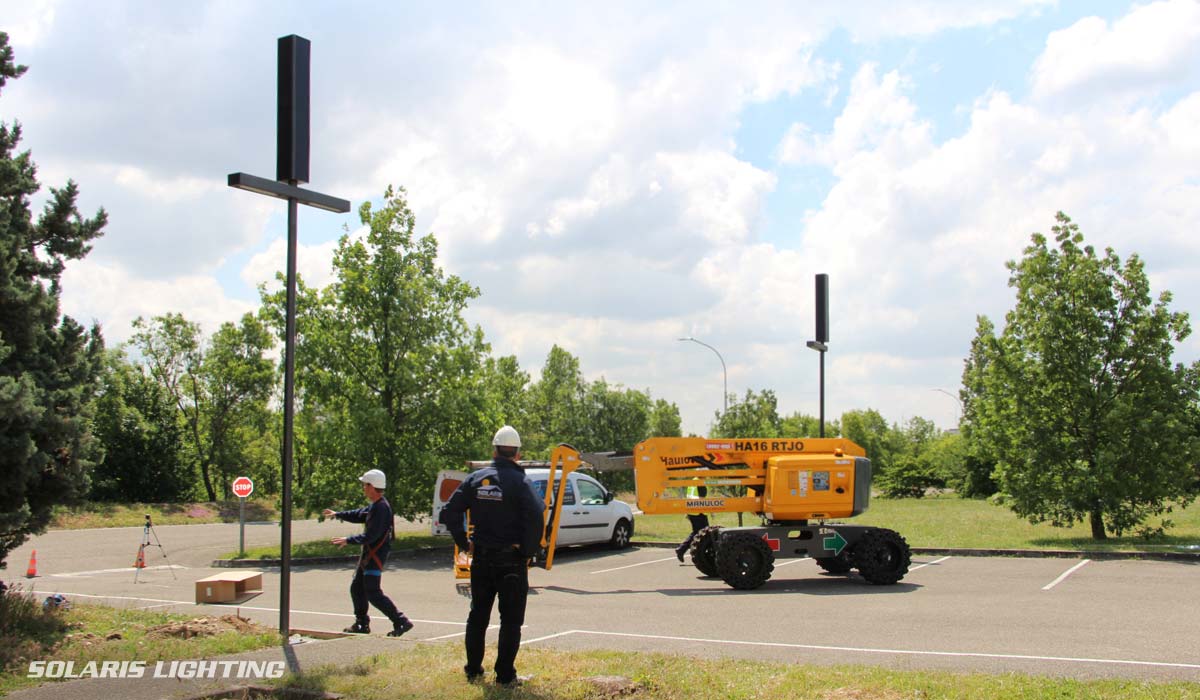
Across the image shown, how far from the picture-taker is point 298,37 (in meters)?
9.34

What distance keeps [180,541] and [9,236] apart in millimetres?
21282

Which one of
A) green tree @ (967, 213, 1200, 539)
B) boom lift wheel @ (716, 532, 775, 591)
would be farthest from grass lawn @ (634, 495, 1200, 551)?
boom lift wheel @ (716, 532, 775, 591)

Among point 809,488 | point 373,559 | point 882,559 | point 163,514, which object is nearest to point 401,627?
point 373,559

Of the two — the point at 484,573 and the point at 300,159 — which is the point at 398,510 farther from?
the point at 484,573

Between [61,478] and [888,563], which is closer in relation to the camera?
[61,478]

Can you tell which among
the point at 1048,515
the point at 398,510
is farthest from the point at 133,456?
the point at 1048,515

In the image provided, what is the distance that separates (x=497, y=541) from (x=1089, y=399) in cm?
1654

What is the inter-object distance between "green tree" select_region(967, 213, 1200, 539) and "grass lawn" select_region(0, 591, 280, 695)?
16.0 meters

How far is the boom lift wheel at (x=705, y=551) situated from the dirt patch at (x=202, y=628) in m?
7.84

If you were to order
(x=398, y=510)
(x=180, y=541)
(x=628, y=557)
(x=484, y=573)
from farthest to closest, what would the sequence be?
(x=180, y=541) < (x=398, y=510) < (x=628, y=557) < (x=484, y=573)

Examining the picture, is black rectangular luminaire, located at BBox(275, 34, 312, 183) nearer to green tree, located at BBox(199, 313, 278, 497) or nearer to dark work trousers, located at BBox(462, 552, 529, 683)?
dark work trousers, located at BBox(462, 552, 529, 683)

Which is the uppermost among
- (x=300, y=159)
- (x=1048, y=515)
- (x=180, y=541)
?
(x=300, y=159)

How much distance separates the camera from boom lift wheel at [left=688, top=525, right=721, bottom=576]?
15578 mm

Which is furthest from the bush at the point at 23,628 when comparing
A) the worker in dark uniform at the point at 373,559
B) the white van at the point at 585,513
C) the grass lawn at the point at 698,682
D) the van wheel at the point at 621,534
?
the van wheel at the point at 621,534
